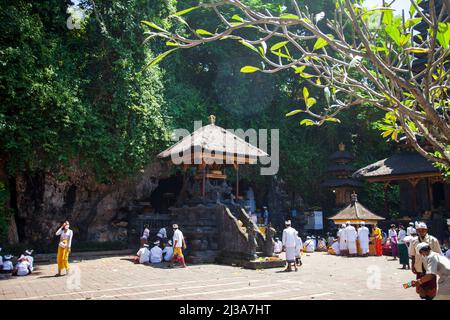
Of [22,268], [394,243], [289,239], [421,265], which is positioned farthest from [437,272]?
[394,243]

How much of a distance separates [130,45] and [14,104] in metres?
6.63

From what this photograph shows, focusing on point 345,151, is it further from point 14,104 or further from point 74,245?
point 14,104

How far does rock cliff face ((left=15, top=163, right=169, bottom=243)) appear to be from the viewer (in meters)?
16.6

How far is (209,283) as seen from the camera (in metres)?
9.34

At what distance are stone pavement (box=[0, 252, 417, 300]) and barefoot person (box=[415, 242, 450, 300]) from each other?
81.6 inches

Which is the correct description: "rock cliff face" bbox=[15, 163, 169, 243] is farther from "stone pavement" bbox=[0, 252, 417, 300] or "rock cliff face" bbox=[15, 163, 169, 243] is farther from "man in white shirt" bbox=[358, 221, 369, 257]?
"man in white shirt" bbox=[358, 221, 369, 257]

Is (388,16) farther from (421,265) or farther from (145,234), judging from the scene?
(145,234)

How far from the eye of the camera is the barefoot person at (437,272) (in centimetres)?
525

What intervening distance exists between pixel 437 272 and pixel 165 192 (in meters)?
21.1

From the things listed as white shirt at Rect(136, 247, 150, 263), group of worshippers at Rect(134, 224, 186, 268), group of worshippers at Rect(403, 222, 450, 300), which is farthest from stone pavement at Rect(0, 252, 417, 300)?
group of worshippers at Rect(403, 222, 450, 300)

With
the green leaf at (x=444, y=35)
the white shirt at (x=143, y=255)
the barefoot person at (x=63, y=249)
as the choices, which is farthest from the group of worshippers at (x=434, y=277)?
the white shirt at (x=143, y=255)

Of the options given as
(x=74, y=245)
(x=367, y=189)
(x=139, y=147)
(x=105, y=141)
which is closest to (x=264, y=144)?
(x=367, y=189)

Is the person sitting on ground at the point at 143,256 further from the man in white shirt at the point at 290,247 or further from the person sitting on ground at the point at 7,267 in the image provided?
the man in white shirt at the point at 290,247

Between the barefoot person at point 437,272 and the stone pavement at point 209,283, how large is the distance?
6.80 ft
